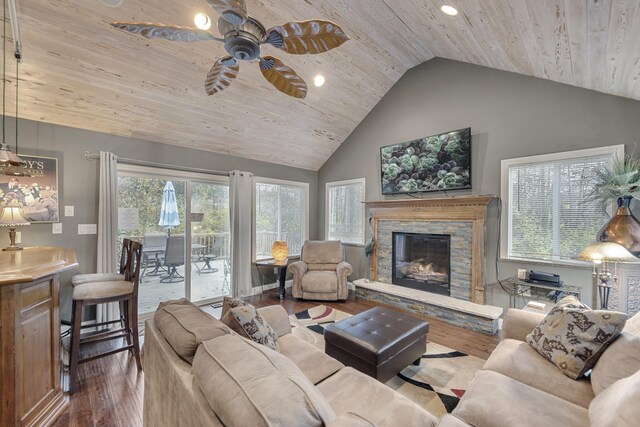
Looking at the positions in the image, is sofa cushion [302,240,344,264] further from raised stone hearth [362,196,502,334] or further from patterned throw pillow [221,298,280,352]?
patterned throw pillow [221,298,280,352]

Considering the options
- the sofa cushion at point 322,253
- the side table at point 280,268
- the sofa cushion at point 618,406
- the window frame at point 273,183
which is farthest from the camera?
the sofa cushion at point 322,253

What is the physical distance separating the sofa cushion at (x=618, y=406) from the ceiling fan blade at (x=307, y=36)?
81.4 inches

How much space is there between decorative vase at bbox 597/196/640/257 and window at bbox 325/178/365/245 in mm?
3254

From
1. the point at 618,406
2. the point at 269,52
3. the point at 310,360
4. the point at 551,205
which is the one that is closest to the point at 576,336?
the point at 618,406

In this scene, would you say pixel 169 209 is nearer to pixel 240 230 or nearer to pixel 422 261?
pixel 240 230

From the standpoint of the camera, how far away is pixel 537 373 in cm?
164

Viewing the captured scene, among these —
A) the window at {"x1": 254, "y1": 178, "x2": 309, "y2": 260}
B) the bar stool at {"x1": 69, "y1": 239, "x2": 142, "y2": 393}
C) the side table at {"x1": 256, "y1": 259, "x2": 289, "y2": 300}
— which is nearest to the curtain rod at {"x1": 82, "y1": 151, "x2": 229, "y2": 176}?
the window at {"x1": 254, "y1": 178, "x2": 309, "y2": 260}

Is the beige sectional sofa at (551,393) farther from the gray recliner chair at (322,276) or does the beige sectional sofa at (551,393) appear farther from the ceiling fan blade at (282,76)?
the gray recliner chair at (322,276)

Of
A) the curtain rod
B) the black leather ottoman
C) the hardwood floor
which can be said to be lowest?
the hardwood floor

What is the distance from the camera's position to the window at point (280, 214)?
523 cm

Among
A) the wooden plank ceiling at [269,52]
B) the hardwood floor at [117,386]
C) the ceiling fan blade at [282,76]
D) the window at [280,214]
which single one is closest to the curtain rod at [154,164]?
the wooden plank ceiling at [269,52]

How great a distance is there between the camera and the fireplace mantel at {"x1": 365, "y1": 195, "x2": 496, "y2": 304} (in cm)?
370

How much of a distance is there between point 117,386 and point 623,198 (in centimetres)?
478

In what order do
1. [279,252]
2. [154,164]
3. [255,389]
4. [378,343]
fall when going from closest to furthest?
1. [255,389]
2. [378,343]
3. [154,164]
4. [279,252]
